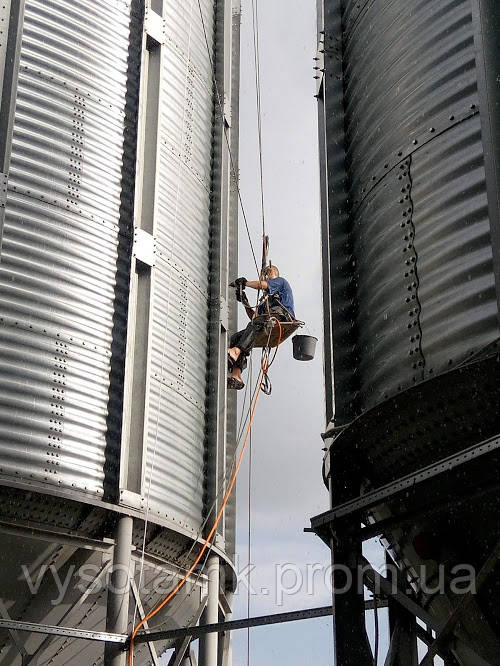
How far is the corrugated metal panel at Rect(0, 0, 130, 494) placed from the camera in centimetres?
1180

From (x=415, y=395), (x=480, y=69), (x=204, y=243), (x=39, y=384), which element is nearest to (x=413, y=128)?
(x=480, y=69)

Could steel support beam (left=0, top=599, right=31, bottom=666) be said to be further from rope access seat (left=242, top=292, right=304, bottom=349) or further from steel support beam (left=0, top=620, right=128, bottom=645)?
rope access seat (left=242, top=292, right=304, bottom=349)

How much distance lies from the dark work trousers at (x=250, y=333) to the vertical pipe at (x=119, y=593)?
14.9ft

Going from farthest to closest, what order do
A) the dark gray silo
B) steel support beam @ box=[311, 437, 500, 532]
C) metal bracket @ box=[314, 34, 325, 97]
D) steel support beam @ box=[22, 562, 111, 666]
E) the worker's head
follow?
the worker's head → steel support beam @ box=[22, 562, 111, 666] → metal bracket @ box=[314, 34, 325, 97] → the dark gray silo → steel support beam @ box=[311, 437, 500, 532]

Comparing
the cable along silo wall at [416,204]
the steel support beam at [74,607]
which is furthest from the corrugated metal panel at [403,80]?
the steel support beam at [74,607]

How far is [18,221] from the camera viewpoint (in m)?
12.4

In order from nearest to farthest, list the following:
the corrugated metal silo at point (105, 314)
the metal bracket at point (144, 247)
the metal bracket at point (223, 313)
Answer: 1. the corrugated metal silo at point (105, 314)
2. the metal bracket at point (144, 247)
3. the metal bracket at point (223, 313)

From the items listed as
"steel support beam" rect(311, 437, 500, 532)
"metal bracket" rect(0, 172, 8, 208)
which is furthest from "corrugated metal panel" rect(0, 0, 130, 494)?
"steel support beam" rect(311, 437, 500, 532)

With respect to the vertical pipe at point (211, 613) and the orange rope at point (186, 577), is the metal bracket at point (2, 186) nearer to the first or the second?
the orange rope at point (186, 577)

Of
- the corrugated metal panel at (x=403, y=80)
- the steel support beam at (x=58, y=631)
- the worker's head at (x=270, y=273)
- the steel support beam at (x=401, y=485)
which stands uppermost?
the worker's head at (x=270, y=273)

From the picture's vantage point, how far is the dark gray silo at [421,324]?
685cm

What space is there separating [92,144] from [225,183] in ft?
11.7

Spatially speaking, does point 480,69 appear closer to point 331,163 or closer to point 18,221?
point 331,163

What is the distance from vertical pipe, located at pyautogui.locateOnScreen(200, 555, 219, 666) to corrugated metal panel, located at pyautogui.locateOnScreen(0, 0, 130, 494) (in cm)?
295
